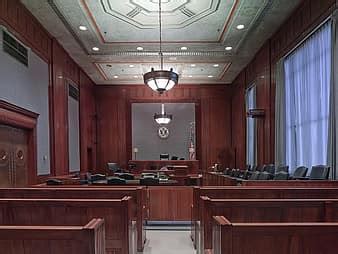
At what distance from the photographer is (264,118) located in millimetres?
10312

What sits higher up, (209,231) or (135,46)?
(135,46)

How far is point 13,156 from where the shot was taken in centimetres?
718

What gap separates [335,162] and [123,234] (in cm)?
417

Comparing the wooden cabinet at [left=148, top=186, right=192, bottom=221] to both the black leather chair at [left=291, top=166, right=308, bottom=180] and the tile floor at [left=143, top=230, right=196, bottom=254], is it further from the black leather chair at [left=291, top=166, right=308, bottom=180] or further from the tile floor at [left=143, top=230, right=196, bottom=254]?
the black leather chair at [left=291, top=166, right=308, bottom=180]

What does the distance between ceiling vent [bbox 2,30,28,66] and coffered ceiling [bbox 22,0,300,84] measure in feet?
2.80

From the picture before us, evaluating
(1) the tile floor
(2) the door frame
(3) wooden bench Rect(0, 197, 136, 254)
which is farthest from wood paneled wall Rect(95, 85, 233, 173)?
(3) wooden bench Rect(0, 197, 136, 254)

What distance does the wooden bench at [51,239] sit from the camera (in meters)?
1.87

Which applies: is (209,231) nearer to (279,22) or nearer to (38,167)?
(38,167)

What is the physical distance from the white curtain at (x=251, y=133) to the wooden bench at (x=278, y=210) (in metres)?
8.23

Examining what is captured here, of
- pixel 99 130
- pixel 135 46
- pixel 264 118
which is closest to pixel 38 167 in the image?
pixel 135 46

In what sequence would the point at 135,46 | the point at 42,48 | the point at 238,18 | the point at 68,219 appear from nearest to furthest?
the point at 68,219 < the point at 238,18 < the point at 42,48 < the point at 135,46

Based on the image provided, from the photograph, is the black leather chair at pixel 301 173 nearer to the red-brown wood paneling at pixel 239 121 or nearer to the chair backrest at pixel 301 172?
the chair backrest at pixel 301 172

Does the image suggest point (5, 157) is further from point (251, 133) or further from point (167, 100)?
point (167, 100)

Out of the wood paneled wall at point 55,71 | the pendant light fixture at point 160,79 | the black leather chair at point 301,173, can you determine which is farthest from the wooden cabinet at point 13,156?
the black leather chair at point 301,173
